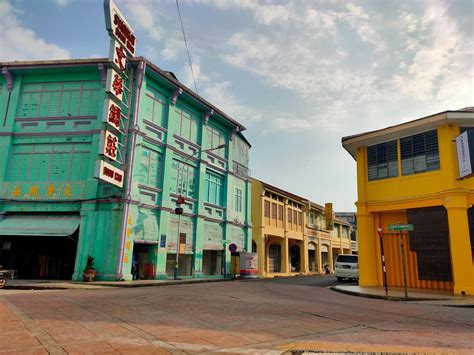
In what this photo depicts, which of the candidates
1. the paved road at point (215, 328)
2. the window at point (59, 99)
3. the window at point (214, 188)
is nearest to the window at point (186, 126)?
the window at point (214, 188)

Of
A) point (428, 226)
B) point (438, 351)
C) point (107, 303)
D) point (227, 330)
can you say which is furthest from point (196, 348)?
point (428, 226)

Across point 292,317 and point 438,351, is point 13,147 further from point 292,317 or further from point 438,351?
point 438,351

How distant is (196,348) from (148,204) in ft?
54.4

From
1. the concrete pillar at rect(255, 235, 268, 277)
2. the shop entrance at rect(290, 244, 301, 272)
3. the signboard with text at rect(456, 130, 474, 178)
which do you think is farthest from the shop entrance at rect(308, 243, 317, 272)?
the signboard with text at rect(456, 130, 474, 178)

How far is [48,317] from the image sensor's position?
7.19 meters

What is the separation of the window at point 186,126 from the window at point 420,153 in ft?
42.7

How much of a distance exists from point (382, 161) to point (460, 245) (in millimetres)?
5590

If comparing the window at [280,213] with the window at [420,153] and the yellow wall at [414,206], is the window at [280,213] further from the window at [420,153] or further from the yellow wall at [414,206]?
the window at [420,153]

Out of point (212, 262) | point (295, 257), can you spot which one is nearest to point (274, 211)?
point (295, 257)

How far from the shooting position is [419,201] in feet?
58.1

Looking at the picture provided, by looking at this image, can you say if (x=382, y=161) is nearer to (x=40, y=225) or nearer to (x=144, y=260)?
(x=144, y=260)

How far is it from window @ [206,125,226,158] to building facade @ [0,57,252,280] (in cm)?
303

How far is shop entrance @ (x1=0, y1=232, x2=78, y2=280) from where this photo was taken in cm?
2062

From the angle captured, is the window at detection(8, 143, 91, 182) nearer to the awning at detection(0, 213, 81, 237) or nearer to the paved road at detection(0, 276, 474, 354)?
the awning at detection(0, 213, 81, 237)
